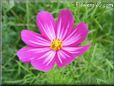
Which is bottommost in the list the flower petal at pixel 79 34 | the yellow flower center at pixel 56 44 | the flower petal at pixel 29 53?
the flower petal at pixel 29 53

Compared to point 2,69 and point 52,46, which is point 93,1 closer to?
point 52,46

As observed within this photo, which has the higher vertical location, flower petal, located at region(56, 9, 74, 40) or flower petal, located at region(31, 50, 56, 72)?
flower petal, located at region(56, 9, 74, 40)

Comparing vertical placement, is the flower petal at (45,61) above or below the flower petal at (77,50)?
below

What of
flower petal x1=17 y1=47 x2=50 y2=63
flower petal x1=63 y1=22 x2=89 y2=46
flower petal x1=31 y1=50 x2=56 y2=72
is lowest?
flower petal x1=31 y1=50 x2=56 y2=72

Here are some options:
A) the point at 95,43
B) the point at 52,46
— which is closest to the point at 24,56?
the point at 52,46
